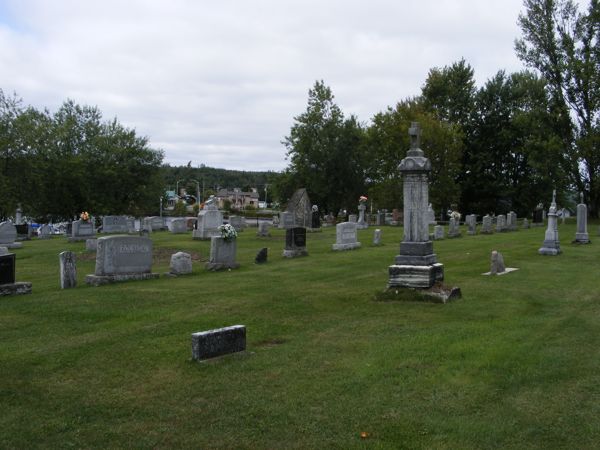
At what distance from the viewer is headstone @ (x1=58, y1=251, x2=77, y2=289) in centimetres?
1321

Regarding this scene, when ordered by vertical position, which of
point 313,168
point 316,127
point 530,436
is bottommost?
point 530,436

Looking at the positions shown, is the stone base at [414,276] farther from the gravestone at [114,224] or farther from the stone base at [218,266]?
the gravestone at [114,224]

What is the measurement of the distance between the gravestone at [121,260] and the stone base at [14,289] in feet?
5.28

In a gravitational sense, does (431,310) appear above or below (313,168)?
below

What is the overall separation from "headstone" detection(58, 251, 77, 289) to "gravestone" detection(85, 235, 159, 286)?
1.78ft

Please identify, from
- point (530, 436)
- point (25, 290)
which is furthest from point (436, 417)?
point (25, 290)

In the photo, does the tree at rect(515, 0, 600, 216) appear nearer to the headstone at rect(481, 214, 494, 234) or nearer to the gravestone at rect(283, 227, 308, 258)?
the headstone at rect(481, 214, 494, 234)

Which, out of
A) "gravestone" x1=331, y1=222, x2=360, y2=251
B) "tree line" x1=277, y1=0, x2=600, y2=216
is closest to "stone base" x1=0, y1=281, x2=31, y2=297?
"gravestone" x1=331, y1=222, x2=360, y2=251

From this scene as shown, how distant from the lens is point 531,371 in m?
6.56

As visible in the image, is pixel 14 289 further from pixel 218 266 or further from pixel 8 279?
pixel 218 266

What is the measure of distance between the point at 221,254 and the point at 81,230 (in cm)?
1550

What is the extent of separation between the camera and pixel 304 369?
6.76 m

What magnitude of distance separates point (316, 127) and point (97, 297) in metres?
42.7

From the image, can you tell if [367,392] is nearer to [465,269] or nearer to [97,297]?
[97,297]
